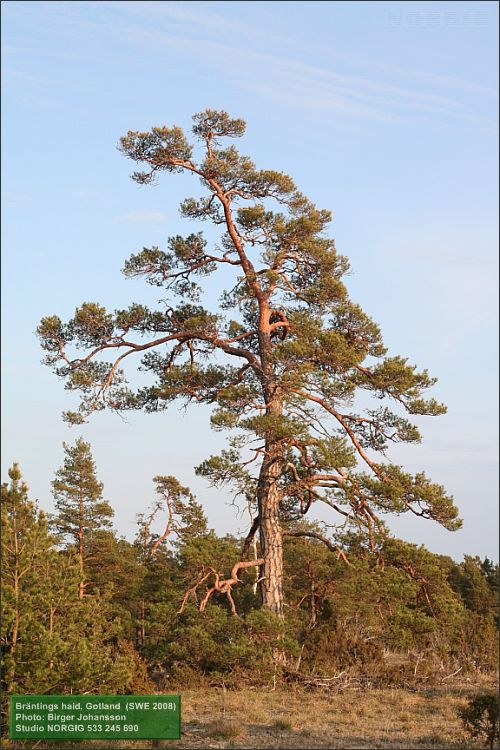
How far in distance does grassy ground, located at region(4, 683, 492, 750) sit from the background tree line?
2.89 feet

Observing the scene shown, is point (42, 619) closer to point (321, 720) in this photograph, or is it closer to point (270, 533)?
point (321, 720)

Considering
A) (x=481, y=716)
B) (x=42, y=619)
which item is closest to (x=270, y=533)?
(x=42, y=619)

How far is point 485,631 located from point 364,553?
4561 mm

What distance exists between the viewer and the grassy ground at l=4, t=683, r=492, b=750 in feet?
39.9

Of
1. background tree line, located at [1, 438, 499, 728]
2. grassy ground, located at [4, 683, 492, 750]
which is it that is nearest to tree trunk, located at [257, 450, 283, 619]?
background tree line, located at [1, 438, 499, 728]

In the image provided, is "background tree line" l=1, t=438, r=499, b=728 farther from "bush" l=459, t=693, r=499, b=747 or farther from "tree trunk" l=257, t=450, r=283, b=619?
"bush" l=459, t=693, r=499, b=747

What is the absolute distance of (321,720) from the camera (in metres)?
14.1

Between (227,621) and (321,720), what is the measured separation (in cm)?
391

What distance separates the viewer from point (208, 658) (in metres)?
17.7

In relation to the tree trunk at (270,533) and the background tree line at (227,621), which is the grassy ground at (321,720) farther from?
the tree trunk at (270,533)

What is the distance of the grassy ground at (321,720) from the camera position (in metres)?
12.2

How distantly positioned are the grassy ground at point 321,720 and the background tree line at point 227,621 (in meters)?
0.88

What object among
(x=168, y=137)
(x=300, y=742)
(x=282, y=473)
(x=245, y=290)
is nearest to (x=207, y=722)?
(x=300, y=742)

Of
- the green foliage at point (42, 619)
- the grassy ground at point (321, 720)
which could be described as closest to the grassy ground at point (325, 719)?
the grassy ground at point (321, 720)
